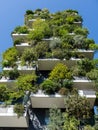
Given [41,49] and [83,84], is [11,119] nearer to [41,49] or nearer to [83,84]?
[83,84]

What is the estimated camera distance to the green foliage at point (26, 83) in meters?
24.6

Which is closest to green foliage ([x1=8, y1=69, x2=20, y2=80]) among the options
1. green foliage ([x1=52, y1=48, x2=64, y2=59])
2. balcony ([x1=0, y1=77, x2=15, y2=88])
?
balcony ([x1=0, y1=77, x2=15, y2=88])

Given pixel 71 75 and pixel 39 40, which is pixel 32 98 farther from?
pixel 39 40

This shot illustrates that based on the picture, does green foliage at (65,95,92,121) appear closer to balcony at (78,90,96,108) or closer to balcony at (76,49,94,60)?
balcony at (78,90,96,108)

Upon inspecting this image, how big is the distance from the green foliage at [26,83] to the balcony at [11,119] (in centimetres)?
251

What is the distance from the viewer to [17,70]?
27766 mm

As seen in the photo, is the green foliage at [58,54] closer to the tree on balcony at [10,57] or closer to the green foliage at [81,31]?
the tree on balcony at [10,57]

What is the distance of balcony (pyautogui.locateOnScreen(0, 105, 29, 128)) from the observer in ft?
72.1

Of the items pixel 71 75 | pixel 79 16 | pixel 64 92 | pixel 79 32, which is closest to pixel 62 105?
pixel 64 92

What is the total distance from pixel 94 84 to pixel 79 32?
9952 millimetres

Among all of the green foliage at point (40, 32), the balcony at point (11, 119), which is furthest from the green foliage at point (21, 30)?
the balcony at point (11, 119)

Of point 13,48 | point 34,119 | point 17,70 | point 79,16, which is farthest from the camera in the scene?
point 79,16

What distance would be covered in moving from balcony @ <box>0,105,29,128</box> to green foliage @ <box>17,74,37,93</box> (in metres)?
2.51

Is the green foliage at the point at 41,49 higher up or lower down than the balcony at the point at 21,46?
higher up
